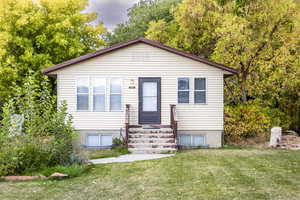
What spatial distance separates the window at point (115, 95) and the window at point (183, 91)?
2643 mm

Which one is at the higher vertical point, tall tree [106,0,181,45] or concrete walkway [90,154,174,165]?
tall tree [106,0,181,45]

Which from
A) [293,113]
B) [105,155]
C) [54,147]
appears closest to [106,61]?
[105,155]

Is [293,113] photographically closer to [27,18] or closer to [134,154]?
[134,154]

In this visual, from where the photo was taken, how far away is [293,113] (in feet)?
66.5

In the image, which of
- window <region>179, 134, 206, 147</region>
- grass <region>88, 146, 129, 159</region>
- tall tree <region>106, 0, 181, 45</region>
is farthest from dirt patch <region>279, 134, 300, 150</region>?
tall tree <region>106, 0, 181, 45</region>

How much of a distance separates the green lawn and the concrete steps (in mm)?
2032

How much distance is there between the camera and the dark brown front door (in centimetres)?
1364

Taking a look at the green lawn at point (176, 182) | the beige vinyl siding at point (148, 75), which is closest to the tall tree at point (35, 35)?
the beige vinyl siding at point (148, 75)

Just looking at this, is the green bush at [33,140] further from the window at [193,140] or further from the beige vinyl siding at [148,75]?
the window at [193,140]

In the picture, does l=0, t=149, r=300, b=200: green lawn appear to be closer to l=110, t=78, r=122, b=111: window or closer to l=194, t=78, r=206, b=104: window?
l=194, t=78, r=206, b=104: window

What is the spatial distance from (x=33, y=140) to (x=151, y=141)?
16.9ft

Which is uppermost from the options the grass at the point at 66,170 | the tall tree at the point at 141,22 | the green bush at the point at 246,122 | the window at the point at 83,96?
the tall tree at the point at 141,22

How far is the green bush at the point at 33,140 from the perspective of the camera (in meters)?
7.73

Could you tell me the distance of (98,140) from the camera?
44.8 ft
